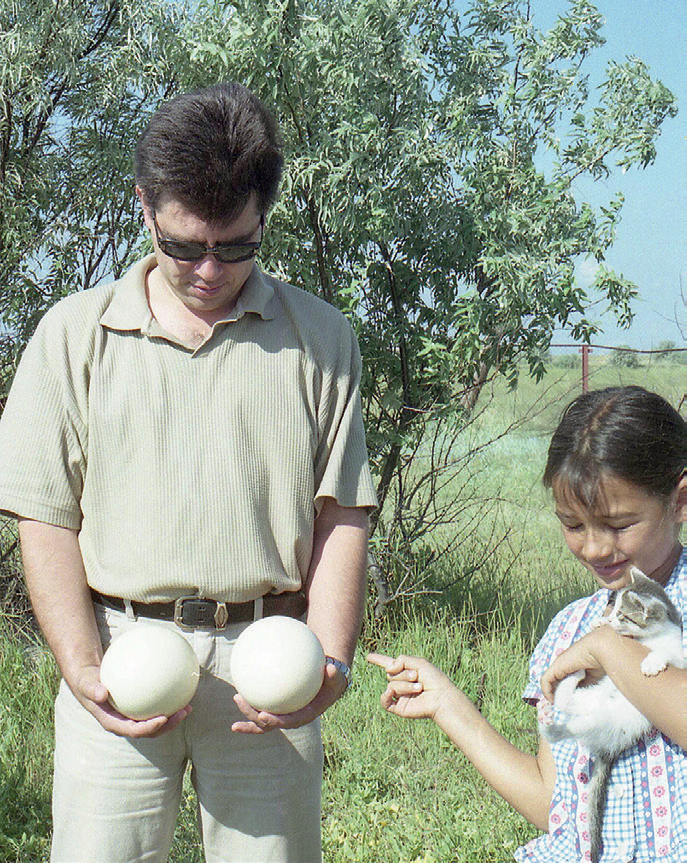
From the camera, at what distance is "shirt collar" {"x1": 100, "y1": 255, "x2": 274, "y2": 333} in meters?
2.15

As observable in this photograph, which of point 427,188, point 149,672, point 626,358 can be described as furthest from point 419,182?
point 626,358

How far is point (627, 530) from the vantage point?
182cm

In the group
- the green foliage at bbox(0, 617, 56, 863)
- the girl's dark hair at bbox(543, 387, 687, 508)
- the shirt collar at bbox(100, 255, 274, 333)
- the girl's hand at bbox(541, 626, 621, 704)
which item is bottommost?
the green foliage at bbox(0, 617, 56, 863)

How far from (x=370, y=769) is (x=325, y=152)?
286 cm

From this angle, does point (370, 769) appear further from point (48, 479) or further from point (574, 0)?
point (574, 0)

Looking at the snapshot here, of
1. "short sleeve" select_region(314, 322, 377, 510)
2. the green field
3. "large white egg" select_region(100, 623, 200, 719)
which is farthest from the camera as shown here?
the green field

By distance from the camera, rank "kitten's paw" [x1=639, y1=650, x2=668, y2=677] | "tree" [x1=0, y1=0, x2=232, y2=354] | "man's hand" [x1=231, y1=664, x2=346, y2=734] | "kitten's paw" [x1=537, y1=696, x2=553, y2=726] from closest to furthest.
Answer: "kitten's paw" [x1=639, y1=650, x2=668, y2=677] → "kitten's paw" [x1=537, y1=696, x2=553, y2=726] → "man's hand" [x1=231, y1=664, x2=346, y2=734] → "tree" [x1=0, y1=0, x2=232, y2=354]

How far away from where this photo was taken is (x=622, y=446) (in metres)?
1.86

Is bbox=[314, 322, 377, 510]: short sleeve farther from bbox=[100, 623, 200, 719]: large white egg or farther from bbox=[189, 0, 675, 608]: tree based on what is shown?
bbox=[189, 0, 675, 608]: tree

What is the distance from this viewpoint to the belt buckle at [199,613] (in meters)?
2.11

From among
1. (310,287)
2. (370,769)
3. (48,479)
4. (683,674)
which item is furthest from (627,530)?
(310,287)

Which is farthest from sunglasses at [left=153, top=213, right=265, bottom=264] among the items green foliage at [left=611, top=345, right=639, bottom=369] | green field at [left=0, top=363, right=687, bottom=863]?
green foliage at [left=611, top=345, right=639, bottom=369]

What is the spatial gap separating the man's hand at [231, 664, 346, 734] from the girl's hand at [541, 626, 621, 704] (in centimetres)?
58

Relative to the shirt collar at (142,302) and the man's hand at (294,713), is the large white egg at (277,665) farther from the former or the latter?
the shirt collar at (142,302)
